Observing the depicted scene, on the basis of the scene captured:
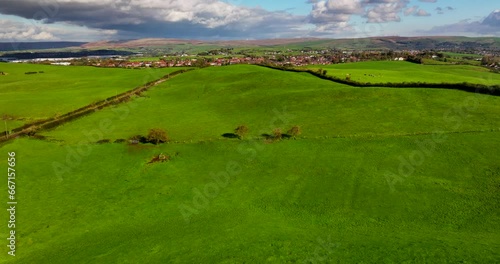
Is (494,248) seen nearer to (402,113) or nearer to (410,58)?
(402,113)

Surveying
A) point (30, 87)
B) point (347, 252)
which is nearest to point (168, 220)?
point (347, 252)

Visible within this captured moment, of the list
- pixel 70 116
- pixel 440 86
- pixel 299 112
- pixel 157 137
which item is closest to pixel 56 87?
pixel 70 116

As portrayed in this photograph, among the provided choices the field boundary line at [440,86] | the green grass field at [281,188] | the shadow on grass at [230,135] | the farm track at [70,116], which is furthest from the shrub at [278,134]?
the farm track at [70,116]

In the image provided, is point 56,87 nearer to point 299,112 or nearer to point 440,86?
point 299,112

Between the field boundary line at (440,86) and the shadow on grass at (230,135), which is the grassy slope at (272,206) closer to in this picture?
the shadow on grass at (230,135)

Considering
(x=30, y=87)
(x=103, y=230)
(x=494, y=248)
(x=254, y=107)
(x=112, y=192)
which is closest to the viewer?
(x=494, y=248)

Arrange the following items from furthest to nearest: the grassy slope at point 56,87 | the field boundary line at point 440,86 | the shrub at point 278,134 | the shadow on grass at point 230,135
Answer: the grassy slope at point 56,87, the field boundary line at point 440,86, the shadow on grass at point 230,135, the shrub at point 278,134
